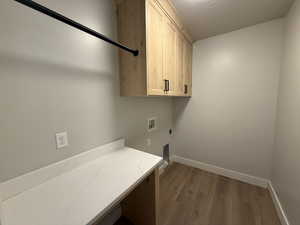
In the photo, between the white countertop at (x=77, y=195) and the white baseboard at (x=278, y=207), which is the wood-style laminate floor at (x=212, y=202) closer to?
the white baseboard at (x=278, y=207)

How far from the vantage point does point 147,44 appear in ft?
3.73

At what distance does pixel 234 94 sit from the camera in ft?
6.53

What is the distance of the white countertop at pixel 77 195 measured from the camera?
1.94 feet

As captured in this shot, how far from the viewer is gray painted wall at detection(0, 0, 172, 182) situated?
737 millimetres

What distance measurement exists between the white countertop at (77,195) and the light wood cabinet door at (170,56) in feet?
3.20

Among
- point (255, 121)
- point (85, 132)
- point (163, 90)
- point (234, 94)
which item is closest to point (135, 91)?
point (163, 90)

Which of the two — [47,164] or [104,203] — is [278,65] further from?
[47,164]

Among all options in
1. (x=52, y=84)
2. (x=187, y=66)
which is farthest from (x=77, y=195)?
(x=187, y=66)

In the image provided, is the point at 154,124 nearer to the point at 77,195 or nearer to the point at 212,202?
the point at 212,202

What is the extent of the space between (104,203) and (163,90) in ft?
3.74

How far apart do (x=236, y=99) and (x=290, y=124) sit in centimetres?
78

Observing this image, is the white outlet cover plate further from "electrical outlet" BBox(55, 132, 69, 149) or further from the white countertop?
"electrical outlet" BBox(55, 132, 69, 149)

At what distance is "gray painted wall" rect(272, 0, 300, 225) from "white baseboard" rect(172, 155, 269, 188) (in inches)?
13.1

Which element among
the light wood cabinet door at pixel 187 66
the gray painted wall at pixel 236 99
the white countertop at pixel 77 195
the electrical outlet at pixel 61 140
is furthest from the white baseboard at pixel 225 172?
the electrical outlet at pixel 61 140
